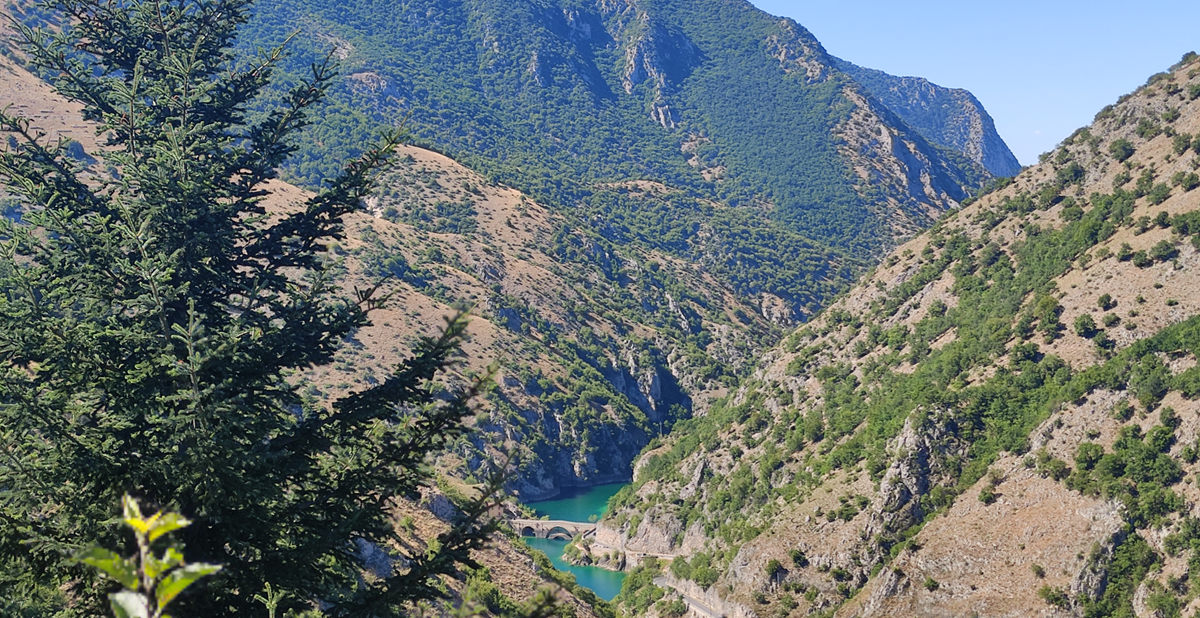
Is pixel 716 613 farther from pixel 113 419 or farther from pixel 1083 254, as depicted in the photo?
pixel 113 419

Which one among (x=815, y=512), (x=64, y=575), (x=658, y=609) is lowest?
(x=658, y=609)

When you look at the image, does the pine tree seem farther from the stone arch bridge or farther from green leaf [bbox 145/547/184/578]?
the stone arch bridge

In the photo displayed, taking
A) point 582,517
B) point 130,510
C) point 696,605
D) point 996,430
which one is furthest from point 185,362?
point 582,517

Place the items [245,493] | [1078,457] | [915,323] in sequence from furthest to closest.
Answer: [915,323] < [1078,457] < [245,493]

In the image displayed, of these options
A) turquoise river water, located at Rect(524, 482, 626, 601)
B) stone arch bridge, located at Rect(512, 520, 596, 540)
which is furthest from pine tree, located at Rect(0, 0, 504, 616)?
stone arch bridge, located at Rect(512, 520, 596, 540)

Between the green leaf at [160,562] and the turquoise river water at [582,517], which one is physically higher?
the green leaf at [160,562]

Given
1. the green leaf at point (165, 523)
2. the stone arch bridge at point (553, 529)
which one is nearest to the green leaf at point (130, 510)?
the green leaf at point (165, 523)

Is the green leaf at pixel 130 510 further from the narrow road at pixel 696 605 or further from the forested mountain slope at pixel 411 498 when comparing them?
the narrow road at pixel 696 605

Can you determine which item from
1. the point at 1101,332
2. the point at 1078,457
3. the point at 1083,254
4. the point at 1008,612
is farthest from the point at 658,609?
the point at 1083,254
